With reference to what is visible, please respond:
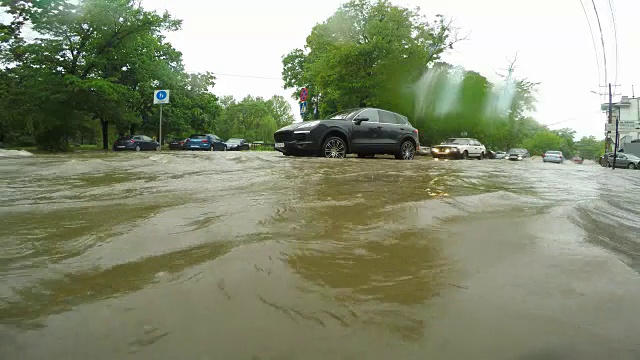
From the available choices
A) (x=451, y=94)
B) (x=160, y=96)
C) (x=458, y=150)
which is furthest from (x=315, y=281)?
(x=451, y=94)

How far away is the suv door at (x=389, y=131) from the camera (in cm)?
923

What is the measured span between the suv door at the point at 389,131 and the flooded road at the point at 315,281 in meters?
6.38

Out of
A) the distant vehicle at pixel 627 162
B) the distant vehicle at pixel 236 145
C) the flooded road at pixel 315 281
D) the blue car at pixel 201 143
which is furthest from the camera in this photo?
the distant vehicle at pixel 236 145

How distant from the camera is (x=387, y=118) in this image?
371 inches

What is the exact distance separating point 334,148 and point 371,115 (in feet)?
4.81

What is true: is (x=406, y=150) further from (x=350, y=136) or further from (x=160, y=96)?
(x=160, y=96)

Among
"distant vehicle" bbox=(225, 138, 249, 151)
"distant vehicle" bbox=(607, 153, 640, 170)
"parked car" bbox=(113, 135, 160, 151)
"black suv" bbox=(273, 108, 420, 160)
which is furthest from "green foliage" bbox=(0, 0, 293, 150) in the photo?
"distant vehicle" bbox=(607, 153, 640, 170)

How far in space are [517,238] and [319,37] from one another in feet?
93.6

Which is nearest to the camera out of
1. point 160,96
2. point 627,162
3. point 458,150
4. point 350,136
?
point 350,136

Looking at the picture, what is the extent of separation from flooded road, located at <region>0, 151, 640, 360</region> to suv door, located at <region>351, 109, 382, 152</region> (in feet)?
18.9

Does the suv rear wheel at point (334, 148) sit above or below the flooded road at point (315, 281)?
above

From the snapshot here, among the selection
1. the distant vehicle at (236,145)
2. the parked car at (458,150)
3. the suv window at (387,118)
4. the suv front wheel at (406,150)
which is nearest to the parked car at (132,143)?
the distant vehicle at (236,145)

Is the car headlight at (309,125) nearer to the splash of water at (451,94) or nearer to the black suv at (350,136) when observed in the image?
the black suv at (350,136)

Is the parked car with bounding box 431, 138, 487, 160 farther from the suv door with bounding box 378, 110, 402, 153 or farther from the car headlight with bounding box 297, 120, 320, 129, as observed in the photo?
the car headlight with bounding box 297, 120, 320, 129
